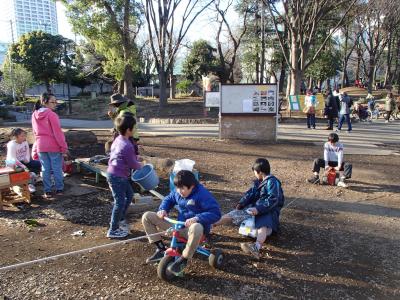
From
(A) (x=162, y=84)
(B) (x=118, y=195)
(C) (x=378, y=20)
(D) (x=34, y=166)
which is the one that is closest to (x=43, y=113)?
(D) (x=34, y=166)

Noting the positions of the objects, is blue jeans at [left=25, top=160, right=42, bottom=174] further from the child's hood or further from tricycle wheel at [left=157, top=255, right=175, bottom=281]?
tricycle wheel at [left=157, top=255, right=175, bottom=281]

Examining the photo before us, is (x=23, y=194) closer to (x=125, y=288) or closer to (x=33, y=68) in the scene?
(x=125, y=288)

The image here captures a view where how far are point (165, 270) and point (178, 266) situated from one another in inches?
4.7

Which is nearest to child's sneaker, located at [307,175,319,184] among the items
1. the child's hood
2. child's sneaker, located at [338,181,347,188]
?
child's sneaker, located at [338,181,347,188]

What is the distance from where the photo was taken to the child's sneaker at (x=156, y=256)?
386 cm

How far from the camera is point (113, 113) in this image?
22.9ft

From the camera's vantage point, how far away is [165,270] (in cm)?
351

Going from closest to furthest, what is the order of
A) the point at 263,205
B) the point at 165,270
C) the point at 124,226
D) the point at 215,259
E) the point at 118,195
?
1. the point at 165,270
2. the point at 215,259
3. the point at 263,205
4. the point at 118,195
5. the point at 124,226

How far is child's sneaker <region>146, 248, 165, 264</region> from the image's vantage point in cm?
386

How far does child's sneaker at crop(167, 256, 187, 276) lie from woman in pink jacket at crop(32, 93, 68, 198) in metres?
3.21

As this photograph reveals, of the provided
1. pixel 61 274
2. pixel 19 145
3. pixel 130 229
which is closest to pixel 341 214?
pixel 130 229

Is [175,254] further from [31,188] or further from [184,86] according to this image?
[184,86]

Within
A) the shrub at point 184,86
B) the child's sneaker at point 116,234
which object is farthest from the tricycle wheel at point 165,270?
the shrub at point 184,86

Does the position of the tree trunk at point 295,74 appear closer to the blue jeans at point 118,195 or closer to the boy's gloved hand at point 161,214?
the blue jeans at point 118,195
